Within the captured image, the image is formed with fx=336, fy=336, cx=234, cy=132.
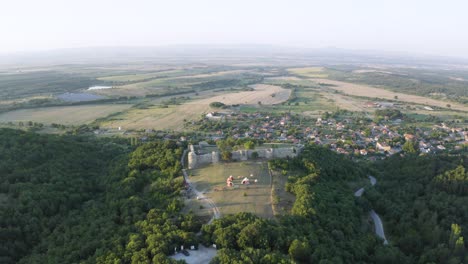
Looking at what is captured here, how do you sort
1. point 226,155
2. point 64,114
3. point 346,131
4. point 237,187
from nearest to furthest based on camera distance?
point 237,187, point 226,155, point 346,131, point 64,114

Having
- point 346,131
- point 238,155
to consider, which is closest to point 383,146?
point 346,131

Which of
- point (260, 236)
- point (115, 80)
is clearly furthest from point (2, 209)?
point (115, 80)

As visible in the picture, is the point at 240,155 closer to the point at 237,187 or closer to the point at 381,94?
the point at 237,187

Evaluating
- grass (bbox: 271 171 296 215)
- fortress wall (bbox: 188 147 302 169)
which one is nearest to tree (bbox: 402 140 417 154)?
fortress wall (bbox: 188 147 302 169)

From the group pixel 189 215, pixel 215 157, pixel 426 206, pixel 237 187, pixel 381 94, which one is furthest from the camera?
pixel 381 94

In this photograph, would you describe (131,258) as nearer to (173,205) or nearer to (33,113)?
(173,205)

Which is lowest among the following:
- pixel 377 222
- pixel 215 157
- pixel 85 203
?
pixel 377 222
